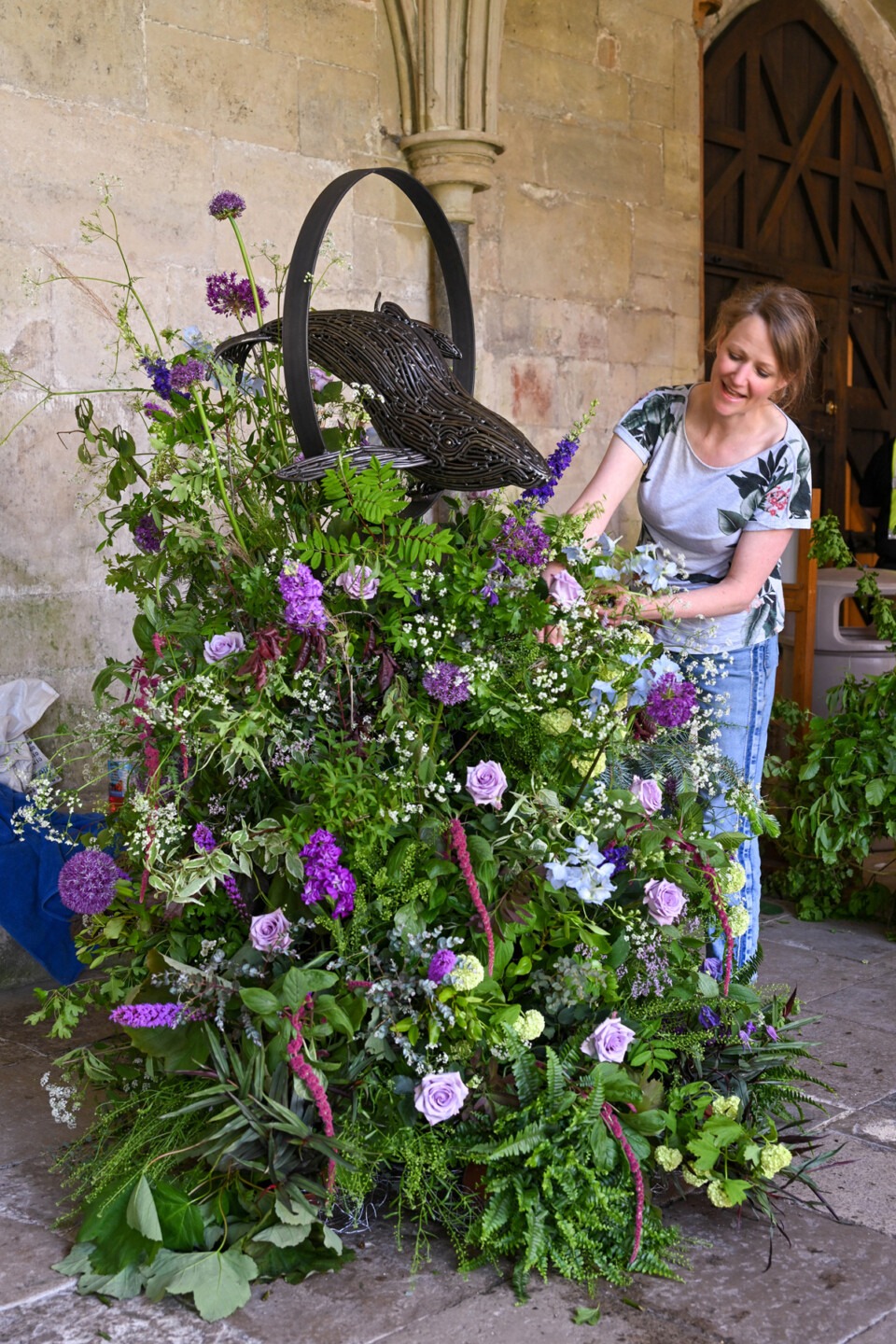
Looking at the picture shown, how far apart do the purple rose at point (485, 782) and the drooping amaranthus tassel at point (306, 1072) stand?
0.39 metres

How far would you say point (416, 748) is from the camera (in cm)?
212

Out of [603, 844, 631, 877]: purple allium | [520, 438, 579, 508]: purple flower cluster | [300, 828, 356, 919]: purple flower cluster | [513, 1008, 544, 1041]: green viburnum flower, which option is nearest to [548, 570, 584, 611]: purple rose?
[520, 438, 579, 508]: purple flower cluster

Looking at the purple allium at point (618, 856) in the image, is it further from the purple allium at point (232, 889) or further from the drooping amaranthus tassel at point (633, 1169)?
the purple allium at point (232, 889)

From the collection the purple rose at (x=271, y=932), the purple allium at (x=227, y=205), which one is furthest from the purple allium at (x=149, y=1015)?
the purple allium at (x=227, y=205)

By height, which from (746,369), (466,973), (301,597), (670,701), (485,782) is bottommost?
(466,973)

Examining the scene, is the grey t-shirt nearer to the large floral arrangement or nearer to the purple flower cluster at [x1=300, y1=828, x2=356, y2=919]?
the large floral arrangement

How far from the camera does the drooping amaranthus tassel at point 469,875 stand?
2.03 m

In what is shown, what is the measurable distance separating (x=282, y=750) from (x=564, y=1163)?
0.75m

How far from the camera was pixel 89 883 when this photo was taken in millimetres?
2285

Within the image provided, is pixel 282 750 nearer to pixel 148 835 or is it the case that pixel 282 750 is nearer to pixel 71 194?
pixel 148 835

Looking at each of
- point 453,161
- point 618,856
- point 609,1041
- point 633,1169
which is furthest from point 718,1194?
point 453,161

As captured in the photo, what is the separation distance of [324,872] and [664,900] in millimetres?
537

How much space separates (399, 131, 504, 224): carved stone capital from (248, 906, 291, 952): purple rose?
3.59 m

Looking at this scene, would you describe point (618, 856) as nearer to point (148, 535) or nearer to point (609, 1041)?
point (609, 1041)
